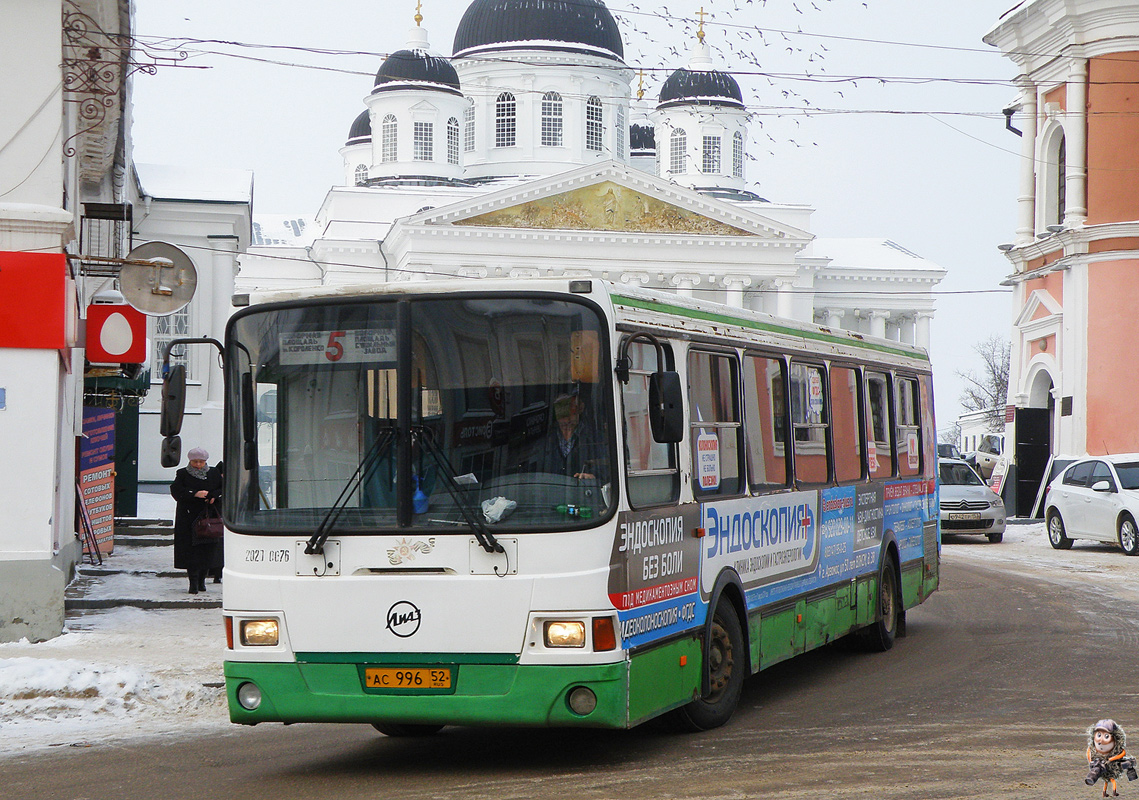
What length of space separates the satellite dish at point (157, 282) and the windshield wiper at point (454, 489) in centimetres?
655

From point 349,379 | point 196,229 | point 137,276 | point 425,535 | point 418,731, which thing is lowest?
point 418,731

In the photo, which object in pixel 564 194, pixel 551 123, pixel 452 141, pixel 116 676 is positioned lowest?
pixel 116 676

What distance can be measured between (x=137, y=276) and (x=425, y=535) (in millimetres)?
6986

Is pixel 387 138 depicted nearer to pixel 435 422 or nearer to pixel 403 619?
pixel 435 422

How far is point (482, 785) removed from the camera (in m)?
6.91

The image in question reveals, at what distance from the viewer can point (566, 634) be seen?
6.91 metres

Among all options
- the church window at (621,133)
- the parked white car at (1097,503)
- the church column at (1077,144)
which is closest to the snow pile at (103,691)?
the parked white car at (1097,503)

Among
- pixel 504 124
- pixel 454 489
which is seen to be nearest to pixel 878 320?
pixel 504 124

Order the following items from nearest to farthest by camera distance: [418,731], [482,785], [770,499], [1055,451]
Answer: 1. [482,785]
2. [418,731]
3. [770,499]
4. [1055,451]

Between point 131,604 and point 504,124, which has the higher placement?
point 504,124

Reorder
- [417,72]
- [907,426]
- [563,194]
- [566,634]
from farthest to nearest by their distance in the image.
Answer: [417,72] < [563,194] < [907,426] < [566,634]

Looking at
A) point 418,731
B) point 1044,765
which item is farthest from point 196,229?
point 1044,765

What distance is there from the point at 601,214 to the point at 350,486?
54358mm

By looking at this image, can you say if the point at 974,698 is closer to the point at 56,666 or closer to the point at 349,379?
the point at 349,379
